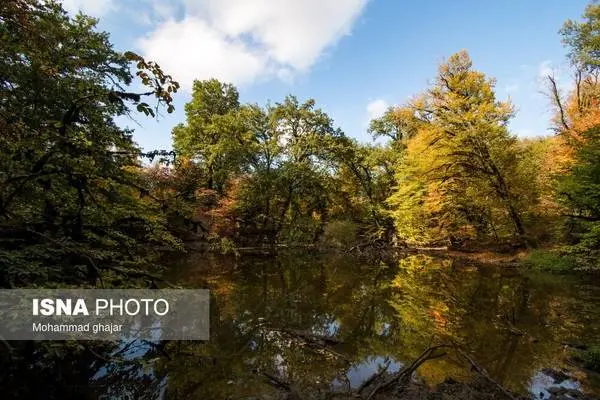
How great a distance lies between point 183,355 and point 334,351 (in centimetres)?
319

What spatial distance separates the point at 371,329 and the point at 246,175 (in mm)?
24870

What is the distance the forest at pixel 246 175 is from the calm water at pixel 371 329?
76.6 inches

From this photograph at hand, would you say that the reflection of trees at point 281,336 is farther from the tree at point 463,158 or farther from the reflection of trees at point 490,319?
the tree at point 463,158

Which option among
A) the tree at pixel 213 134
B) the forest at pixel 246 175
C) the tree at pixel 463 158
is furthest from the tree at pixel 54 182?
the tree at pixel 213 134

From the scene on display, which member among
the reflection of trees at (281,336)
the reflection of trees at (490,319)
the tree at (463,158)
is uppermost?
the tree at (463,158)

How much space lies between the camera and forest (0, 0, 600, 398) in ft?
16.7

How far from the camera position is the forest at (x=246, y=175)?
508 cm

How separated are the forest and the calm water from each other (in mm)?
1945

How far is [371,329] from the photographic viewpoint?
9.87m

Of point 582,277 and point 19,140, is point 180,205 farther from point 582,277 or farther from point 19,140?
point 582,277

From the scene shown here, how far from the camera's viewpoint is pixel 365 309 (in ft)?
39.1

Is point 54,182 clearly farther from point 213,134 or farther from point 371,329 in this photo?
point 213,134

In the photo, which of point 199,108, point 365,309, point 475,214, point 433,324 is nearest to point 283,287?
point 365,309

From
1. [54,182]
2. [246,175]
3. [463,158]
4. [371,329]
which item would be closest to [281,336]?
[371,329]
